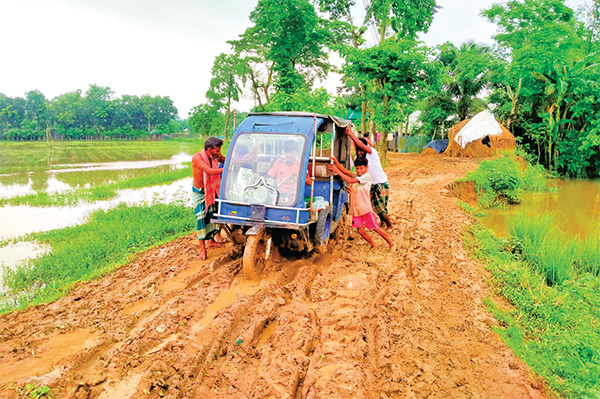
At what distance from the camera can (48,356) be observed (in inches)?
128

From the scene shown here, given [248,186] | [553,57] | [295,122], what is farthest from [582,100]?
[248,186]

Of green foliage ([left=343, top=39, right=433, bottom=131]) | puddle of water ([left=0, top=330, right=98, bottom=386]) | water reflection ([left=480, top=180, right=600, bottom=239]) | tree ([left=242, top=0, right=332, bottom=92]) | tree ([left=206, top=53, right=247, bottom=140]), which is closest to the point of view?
puddle of water ([left=0, top=330, right=98, bottom=386])

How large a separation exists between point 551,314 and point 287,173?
3723mm

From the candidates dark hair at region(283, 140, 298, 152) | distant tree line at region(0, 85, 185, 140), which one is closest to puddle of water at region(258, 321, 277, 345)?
dark hair at region(283, 140, 298, 152)

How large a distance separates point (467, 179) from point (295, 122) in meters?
8.62

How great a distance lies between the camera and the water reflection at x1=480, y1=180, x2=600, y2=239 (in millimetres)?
8352

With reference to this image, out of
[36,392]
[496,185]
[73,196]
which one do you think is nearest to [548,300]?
[36,392]

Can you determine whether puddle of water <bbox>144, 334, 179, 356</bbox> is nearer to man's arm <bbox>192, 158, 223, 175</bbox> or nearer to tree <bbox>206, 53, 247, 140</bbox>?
man's arm <bbox>192, 158, 223, 175</bbox>

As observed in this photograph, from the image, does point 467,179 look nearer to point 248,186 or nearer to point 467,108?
point 248,186

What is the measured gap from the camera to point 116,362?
312 cm

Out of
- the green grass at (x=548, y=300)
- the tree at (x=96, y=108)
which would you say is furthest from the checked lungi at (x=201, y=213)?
the tree at (x=96, y=108)

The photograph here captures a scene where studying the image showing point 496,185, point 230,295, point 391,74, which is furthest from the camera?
point 391,74

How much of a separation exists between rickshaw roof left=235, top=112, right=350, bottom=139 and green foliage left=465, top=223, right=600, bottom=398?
346cm

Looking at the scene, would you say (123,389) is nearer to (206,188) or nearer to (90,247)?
(206,188)
